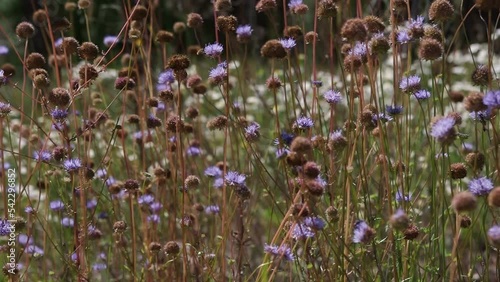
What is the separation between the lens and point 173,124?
187 cm

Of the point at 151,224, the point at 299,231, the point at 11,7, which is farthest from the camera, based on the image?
the point at 11,7

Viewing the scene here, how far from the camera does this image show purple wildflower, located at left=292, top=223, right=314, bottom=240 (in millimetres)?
1545

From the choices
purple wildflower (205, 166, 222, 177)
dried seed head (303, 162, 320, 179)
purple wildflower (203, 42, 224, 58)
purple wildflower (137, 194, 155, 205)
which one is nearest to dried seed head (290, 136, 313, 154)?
dried seed head (303, 162, 320, 179)

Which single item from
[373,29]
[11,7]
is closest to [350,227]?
[373,29]

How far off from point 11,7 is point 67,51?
24.2 ft

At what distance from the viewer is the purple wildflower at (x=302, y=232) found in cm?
154

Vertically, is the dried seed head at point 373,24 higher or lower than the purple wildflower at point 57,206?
higher

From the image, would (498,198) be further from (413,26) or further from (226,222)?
(226,222)

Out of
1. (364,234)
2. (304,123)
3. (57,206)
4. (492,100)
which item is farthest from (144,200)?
(492,100)

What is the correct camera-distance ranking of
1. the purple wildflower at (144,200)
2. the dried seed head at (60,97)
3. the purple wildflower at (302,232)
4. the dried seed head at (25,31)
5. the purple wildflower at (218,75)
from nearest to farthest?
the purple wildflower at (302,232) < the dried seed head at (60,97) < the purple wildflower at (218,75) < the dried seed head at (25,31) < the purple wildflower at (144,200)

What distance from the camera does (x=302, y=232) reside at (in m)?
1.54

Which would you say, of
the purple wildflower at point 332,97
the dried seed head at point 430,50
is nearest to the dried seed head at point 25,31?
the purple wildflower at point 332,97

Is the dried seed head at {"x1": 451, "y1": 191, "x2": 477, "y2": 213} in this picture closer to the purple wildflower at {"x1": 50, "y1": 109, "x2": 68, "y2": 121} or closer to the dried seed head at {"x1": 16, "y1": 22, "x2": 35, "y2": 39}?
the purple wildflower at {"x1": 50, "y1": 109, "x2": 68, "y2": 121}

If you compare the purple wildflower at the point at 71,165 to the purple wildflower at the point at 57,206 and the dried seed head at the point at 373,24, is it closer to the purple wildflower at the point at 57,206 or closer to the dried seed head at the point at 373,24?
the purple wildflower at the point at 57,206
